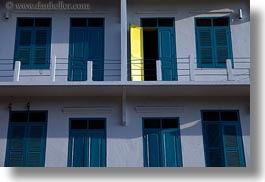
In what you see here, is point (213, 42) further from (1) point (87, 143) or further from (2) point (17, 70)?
(2) point (17, 70)

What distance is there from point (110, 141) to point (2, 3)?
14.7ft

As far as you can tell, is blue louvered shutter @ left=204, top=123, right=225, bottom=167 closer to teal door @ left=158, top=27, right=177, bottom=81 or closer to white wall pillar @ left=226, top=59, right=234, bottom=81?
white wall pillar @ left=226, top=59, right=234, bottom=81

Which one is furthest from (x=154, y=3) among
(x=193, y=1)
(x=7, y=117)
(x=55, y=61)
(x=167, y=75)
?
(x=7, y=117)

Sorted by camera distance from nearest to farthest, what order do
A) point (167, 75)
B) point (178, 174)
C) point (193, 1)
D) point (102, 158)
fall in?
point (178, 174)
point (102, 158)
point (167, 75)
point (193, 1)

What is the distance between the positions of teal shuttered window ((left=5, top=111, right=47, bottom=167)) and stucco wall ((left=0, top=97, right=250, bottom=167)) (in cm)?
12

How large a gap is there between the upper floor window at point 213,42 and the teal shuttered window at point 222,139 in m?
1.28

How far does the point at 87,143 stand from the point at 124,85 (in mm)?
1542

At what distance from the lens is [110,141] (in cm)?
1077

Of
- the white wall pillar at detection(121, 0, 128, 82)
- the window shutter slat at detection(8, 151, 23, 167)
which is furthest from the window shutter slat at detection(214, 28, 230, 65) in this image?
the window shutter slat at detection(8, 151, 23, 167)

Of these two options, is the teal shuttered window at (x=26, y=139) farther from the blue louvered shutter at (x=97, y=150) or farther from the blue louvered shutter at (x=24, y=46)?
the blue louvered shutter at (x=24, y=46)

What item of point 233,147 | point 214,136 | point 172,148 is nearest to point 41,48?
point 172,148

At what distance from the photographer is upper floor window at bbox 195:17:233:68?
38.1 feet

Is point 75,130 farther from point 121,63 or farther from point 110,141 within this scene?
point 121,63

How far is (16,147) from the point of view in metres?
10.8
